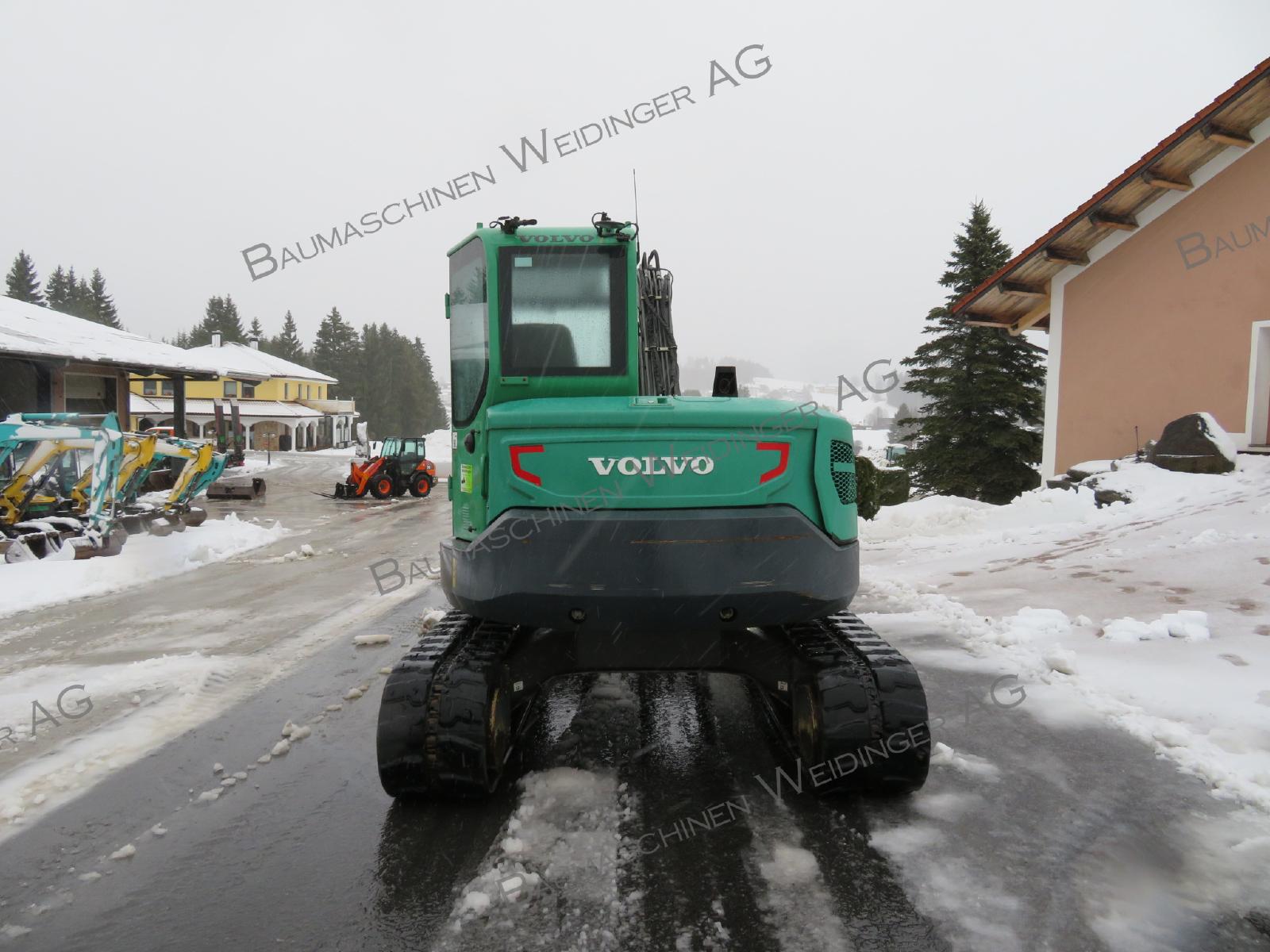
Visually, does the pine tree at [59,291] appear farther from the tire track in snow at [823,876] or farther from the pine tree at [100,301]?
the tire track in snow at [823,876]

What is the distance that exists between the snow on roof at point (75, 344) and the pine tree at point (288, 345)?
279 ft

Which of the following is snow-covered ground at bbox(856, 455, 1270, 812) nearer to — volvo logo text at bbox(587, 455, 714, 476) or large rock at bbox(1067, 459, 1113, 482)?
large rock at bbox(1067, 459, 1113, 482)

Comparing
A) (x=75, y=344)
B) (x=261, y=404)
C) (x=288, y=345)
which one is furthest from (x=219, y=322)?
(x=75, y=344)

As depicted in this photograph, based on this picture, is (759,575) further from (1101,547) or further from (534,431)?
(1101,547)

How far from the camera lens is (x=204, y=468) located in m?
14.8

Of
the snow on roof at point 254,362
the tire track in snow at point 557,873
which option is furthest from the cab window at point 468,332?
the snow on roof at point 254,362

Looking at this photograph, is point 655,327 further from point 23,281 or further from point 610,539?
point 23,281

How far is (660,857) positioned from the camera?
3.39 metres

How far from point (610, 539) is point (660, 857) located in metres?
1.28

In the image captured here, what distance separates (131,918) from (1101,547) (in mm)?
9630

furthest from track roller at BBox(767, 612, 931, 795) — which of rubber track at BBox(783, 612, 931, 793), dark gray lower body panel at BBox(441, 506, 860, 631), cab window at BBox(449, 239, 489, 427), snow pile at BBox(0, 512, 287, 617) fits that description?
snow pile at BBox(0, 512, 287, 617)

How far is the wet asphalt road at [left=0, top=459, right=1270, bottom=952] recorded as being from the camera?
2.89 meters

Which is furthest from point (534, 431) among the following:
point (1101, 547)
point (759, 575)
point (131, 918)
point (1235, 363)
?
point (1235, 363)

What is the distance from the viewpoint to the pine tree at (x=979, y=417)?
70.0ft
